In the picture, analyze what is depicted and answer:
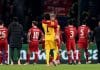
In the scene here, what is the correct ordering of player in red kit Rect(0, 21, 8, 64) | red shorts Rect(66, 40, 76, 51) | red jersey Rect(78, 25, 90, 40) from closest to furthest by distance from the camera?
player in red kit Rect(0, 21, 8, 64) → red shorts Rect(66, 40, 76, 51) → red jersey Rect(78, 25, 90, 40)

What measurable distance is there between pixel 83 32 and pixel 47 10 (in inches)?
247

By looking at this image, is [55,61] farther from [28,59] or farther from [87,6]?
[87,6]

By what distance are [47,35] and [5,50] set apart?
14.9 feet

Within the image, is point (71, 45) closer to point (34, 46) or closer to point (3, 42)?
point (34, 46)

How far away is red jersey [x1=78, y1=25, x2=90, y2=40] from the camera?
35125 millimetres

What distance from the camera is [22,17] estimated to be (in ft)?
136

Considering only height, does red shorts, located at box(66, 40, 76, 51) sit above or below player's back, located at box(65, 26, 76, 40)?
below

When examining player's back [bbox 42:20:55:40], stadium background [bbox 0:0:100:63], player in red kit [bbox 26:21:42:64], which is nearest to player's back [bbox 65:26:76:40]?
player in red kit [bbox 26:21:42:64]

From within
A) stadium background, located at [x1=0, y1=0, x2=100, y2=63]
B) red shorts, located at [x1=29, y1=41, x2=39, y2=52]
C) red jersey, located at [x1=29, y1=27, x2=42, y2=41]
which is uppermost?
stadium background, located at [x1=0, y1=0, x2=100, y2=63]

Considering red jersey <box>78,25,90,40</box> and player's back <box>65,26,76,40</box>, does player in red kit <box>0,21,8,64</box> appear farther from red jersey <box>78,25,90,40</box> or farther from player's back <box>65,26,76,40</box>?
red jersey <box>78,25,90,40</box>

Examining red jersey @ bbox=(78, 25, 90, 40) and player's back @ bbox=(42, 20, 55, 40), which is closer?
player's back @ bbox=(42, 20, 55, 40)

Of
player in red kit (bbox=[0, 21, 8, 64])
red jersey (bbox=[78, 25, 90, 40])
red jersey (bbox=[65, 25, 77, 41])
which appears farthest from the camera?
red jersey (bbox=[78, 25, 90, 40])

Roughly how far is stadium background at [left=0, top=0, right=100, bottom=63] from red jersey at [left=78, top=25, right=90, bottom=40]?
16.0ft

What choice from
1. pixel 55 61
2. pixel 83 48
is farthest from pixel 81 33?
pixel 55 61
